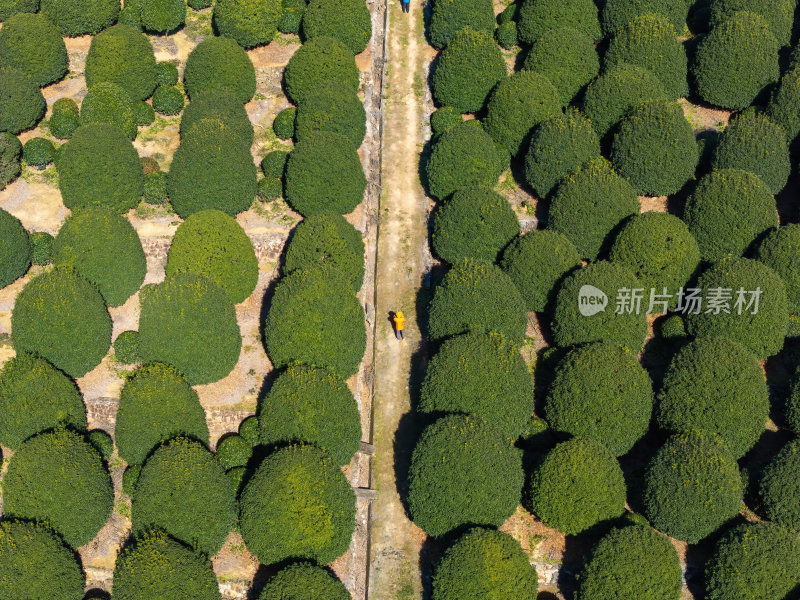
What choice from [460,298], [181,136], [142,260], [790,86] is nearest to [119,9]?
[181,136]

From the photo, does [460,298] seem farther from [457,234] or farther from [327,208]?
[327,208]

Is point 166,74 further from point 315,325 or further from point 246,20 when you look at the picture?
point 315,325

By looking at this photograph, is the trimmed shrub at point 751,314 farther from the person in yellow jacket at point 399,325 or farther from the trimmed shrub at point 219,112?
the trimmed shrub at point 219,112

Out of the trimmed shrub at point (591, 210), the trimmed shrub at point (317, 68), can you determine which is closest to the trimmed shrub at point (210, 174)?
the trimmed shrub at point (317, 68)

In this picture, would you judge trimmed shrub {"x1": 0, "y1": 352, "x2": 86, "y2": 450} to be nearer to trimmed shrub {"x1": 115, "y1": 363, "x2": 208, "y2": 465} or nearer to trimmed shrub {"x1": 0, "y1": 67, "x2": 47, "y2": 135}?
trimmed shrub {"x1": 115, "y1": 363, "x2": 208, "y2": 465}

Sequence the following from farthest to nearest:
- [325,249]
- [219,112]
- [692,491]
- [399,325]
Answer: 1. [219,112]
2. [399,325]
3. [325,249]
4. [692,491]

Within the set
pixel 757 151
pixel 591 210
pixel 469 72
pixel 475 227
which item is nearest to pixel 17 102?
pixel 469 72
